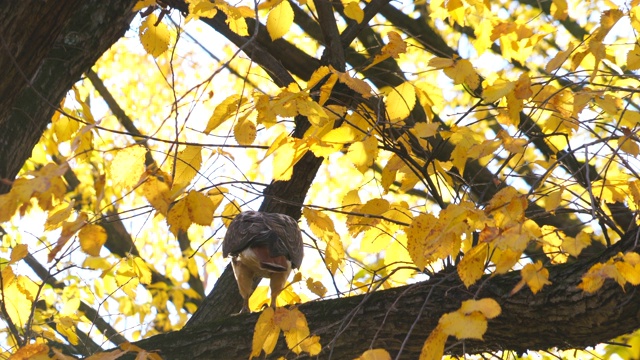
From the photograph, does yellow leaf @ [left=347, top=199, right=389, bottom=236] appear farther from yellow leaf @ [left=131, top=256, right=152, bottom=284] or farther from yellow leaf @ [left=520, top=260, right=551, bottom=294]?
yellow leaf @ [left=131, top=256, right=152, bottom=284]

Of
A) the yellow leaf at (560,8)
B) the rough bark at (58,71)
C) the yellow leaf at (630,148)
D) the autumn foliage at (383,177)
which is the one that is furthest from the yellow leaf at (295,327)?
the yellow leaf at (560,8)

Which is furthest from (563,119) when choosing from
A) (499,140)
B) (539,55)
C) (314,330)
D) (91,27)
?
(539,55)

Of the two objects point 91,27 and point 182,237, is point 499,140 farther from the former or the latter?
point 182,237

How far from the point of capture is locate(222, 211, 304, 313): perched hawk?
3.48m

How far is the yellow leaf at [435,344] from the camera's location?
196 centimetres

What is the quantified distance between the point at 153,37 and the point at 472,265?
1.41 meters

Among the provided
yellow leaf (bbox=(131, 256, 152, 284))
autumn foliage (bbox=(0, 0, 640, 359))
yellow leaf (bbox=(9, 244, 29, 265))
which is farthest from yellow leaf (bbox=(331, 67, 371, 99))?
yellow leaf (bbox=(131, 256, 152, 284))

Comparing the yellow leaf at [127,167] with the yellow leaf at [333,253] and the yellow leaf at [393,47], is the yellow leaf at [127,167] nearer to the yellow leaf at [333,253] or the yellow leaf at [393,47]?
the yellow leaf at [393,47]

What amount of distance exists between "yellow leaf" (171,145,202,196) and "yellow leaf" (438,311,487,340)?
1003mm

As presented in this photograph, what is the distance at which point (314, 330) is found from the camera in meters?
2.79

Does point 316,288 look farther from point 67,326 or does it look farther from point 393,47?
point 67,326

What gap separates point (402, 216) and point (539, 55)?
13.8 feet

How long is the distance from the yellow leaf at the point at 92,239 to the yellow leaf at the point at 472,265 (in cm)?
104

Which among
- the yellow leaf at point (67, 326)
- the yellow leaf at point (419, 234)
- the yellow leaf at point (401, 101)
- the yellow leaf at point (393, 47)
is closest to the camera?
the yellow leaf at point (419, 234)
